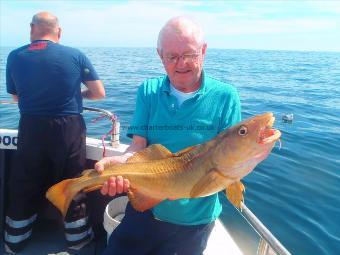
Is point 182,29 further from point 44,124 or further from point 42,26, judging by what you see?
point 42,26

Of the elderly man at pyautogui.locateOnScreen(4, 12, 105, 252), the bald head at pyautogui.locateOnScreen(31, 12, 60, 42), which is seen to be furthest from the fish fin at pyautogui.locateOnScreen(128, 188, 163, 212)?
the bald head at pyautogui.locateOnScreen(31, 12, 60, 42)

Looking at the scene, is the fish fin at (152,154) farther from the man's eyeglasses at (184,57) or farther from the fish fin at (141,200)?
the man's eyeglasses at (184,57)

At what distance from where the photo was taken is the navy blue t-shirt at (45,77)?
431 centimetres

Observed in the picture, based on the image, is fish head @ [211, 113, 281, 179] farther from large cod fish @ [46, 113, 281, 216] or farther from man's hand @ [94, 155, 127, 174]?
man's hand @ [94, 155, 127, 174]

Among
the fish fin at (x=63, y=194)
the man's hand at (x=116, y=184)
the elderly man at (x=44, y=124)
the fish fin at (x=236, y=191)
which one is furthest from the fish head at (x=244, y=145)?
the elderly man at (x=44, y=124)

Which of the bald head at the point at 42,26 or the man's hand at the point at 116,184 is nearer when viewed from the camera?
the man's hand at the point at 116,184

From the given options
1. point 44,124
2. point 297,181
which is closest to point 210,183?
point 44,124

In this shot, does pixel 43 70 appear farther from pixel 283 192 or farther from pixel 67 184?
pixel 283 192

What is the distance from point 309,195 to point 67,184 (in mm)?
6121

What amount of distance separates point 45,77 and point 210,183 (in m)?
2.74

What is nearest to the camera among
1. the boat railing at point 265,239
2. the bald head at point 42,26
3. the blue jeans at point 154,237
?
the boat railing at point 265,239

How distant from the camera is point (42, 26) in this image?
14.8 ft

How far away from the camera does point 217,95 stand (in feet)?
9.73

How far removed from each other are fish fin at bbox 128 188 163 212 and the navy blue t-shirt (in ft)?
6.57
